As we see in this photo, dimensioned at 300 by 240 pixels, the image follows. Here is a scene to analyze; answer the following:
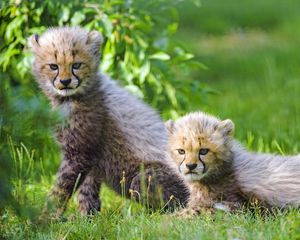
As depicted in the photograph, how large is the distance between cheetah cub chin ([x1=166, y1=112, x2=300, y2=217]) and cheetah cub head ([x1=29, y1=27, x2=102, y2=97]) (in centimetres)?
81

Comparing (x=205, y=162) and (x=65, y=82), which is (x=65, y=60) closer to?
(x=65, y=82)

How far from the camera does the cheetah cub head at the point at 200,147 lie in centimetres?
571

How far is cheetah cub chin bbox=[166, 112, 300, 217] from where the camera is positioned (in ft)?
18.6

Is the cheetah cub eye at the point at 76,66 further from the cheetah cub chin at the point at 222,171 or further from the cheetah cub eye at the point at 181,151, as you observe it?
the cheetah cub eye at the point at 181,151

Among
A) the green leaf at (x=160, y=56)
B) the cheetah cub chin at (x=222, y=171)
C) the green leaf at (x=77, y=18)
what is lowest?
the cheetah cub chin at (x=222, y=171)

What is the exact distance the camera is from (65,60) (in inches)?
244

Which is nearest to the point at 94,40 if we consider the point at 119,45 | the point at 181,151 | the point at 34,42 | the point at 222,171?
the point at 34,42

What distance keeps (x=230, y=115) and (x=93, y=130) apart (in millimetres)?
3548

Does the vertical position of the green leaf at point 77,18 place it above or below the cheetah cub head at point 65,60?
above

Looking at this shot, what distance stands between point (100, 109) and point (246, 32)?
8.64 meters

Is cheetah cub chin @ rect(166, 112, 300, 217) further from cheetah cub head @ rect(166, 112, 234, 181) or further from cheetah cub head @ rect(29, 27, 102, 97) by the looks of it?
cheetah cub head @ rect(29, 27, 102, 97)

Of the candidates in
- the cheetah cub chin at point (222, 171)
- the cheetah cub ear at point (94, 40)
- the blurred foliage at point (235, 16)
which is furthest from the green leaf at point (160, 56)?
the blurred foliage at point (235, 16)

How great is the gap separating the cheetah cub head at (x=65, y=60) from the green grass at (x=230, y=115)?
1.38 ft

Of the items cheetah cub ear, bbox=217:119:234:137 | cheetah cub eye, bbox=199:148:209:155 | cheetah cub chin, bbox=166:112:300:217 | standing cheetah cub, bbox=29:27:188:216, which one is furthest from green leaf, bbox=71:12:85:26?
cheetah cub eye, bbox=199:148:209:155
